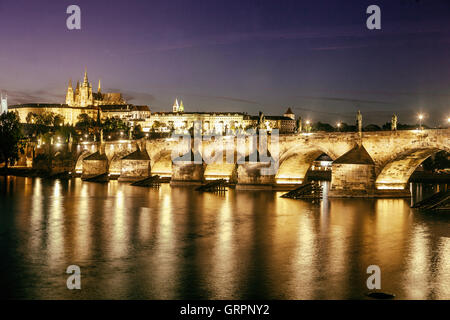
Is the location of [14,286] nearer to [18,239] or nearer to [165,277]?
[165,277]

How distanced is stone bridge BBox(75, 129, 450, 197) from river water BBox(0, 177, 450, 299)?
13.2 feet

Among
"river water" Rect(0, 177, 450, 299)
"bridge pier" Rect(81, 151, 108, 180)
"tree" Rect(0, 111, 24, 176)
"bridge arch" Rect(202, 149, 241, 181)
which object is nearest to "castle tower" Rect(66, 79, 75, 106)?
"tree" Rect(0, 111, 24, 176)

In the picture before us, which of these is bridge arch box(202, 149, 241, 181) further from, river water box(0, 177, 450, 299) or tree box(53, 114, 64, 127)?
tree box(53, 114, 64, 127)

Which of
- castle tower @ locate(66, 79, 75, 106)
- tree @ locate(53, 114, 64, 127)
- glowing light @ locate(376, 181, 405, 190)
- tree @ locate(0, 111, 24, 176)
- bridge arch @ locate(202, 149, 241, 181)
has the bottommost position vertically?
glowing light @ locate(376, 181, 405, 190)

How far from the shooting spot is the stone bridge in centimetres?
3069

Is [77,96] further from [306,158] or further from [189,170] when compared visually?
Result: [306,158]

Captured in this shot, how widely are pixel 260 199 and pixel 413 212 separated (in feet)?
33.0

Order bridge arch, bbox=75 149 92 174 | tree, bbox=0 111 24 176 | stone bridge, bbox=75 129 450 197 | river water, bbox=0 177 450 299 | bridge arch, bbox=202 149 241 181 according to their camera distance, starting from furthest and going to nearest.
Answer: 1. bridge arch, bbox=75 149 92 174
2. tree, bbox=0 111 24 176
3. bridge arch, bbox=202 149 241 181
4. stone bridge, bbox=75 129 450 197
5. river water, bbox=0 177 450 299

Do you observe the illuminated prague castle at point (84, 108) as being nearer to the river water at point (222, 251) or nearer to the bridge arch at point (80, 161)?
the bridge arch at point (80, 161)

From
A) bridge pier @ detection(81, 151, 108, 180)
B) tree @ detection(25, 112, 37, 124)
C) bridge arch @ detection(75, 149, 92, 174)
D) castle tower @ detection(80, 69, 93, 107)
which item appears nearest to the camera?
bridge pier @ detection(81, 151, 108, 180)

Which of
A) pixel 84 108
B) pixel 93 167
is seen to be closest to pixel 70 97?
pixel 84 108

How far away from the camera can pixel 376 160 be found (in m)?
31.7

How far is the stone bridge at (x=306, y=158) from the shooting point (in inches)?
1208
